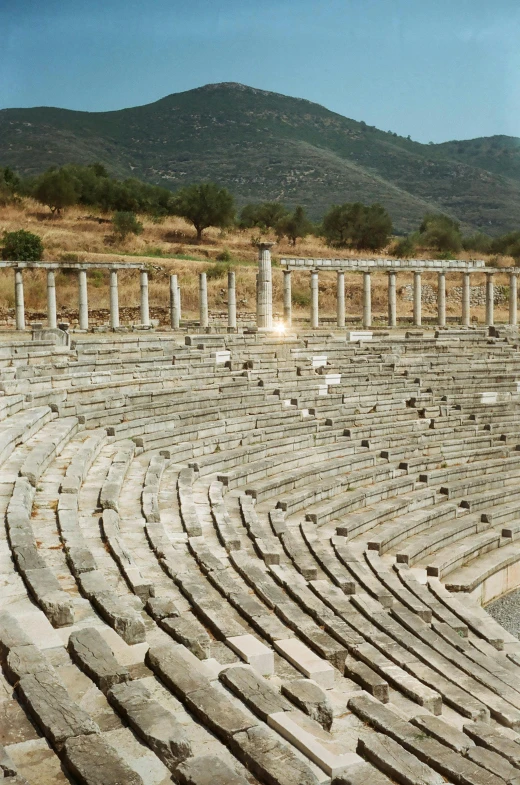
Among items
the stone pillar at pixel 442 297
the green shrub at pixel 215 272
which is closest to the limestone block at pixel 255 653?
the stone pillar at pixel 442 297

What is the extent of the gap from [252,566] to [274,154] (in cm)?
Result: 13755

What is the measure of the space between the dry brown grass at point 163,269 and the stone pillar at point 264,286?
13.3 metres

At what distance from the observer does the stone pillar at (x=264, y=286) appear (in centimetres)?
3362

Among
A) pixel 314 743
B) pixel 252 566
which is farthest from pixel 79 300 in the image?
pixel 314 743

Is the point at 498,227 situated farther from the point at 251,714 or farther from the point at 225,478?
the point at 251,714

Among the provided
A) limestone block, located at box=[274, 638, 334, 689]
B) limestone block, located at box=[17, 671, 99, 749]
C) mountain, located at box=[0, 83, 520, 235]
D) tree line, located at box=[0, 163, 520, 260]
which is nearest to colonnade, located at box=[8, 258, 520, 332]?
tree line, located at box=[0, 163, 520, 260]

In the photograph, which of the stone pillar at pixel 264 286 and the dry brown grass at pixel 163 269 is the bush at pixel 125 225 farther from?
the stone pillar at pixel 264 286

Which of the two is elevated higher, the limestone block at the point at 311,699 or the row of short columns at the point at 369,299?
the row of short columns at the point at 369,299

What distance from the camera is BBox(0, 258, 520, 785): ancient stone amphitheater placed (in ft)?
19.5

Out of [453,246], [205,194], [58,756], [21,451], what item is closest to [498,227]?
[453,246]

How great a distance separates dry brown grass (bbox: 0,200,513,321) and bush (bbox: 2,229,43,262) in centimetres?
104

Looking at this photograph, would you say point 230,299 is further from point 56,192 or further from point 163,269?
point 56,192

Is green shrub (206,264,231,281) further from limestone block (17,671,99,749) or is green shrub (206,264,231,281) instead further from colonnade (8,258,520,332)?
limestone block (17,671,99,749)

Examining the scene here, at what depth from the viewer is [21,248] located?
47.5 m
